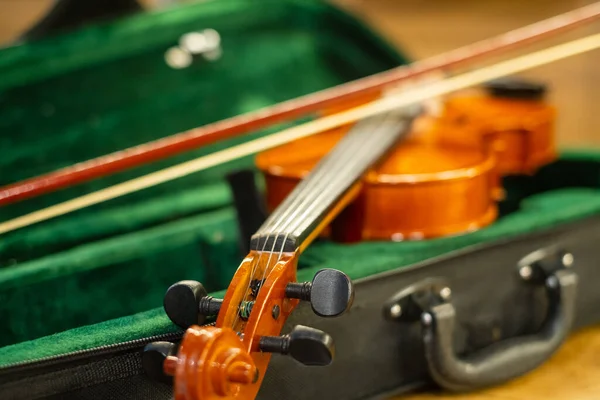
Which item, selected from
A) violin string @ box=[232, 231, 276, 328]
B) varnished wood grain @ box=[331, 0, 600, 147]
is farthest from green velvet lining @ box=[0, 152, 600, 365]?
varnished wood grain @ box=[331, 0, 600, 147]

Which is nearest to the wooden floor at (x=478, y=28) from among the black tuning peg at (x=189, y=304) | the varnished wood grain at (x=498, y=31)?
the varnished wood grain at (x=498, y=31)

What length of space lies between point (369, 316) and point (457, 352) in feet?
0.47

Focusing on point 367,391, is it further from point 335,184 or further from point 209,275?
point 209,275

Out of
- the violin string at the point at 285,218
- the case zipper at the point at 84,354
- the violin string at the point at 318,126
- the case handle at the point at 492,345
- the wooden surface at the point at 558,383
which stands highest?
the violin string at the point at 318,126

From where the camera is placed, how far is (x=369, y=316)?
2.99ft

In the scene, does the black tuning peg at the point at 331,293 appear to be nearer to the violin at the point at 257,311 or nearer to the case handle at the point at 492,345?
the violin at the point at 257,311

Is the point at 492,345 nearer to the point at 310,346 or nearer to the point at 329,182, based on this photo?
the point at 329,182

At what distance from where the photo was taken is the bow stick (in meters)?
0.91

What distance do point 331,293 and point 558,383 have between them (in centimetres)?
44

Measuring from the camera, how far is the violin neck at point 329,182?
2.62 feet

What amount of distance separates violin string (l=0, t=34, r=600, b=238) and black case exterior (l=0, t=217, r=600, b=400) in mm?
305

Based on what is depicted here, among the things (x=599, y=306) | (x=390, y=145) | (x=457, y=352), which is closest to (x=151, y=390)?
(x=457, y=352)

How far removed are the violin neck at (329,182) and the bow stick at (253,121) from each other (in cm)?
7

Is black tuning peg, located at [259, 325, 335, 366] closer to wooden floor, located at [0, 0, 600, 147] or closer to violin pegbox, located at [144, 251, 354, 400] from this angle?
violin pegbox, located at [144, 251, 354, 400]
